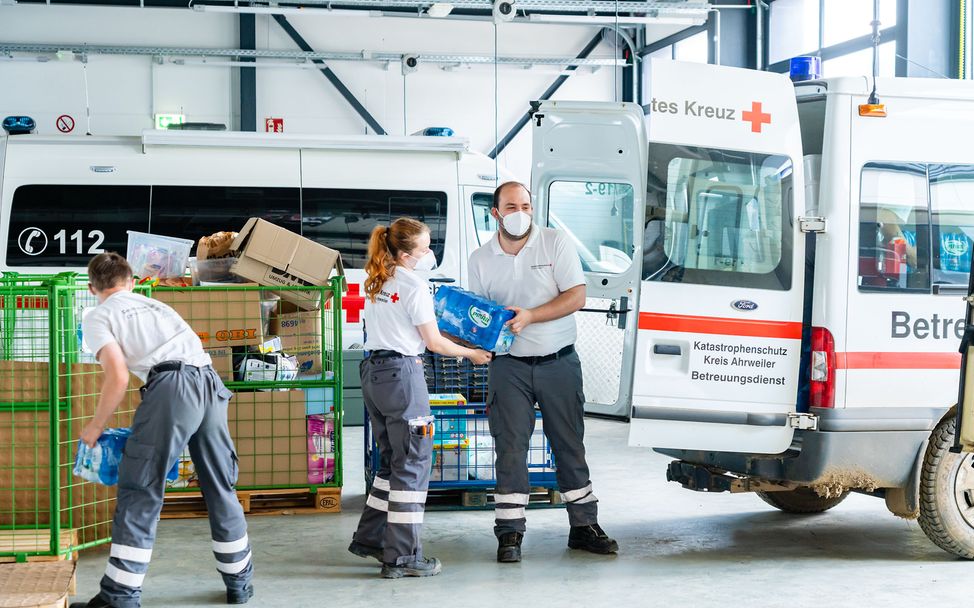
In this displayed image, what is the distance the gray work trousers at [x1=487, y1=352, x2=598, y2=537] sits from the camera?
5.31 metres

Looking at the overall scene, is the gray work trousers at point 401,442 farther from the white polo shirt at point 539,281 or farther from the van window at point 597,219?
the van window at point 597,219

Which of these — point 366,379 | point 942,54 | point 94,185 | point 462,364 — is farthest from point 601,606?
point 942,54

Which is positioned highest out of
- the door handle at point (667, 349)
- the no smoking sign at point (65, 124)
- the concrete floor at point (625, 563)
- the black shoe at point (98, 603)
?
the no smoking sign at point (65, 124)

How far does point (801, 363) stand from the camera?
511 cm

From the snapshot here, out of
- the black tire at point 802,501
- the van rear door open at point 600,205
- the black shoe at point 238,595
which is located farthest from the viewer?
the van rear door open at point 600,205

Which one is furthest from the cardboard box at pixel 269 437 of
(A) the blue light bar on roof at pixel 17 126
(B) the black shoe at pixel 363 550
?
(A) the blue light bar on roof at pixel 17 126

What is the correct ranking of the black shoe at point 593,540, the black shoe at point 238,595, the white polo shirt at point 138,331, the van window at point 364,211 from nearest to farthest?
the white polo shirt at point 138,331, the black shoe at point 238,595, the black shoe at point 593,540, the van window at point 364,211

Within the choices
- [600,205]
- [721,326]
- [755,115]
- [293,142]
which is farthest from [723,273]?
[293,142]

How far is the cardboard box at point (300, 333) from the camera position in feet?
22.7

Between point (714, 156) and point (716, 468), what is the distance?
1558 mm

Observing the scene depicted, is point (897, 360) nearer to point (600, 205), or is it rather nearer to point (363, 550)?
point (363, 550)

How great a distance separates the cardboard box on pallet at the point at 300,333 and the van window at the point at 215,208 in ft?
11.1

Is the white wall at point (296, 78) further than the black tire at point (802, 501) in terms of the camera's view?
Yes

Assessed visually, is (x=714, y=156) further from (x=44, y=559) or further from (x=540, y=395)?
(x=44, y=559)
